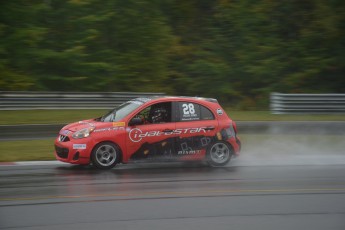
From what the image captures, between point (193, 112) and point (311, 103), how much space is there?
13.7 meters

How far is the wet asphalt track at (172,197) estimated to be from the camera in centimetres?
738

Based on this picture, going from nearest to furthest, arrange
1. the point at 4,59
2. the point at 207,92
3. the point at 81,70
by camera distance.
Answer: the point at 4,59 < the point at 81,70 < the point at 207,92

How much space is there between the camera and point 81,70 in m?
28.2

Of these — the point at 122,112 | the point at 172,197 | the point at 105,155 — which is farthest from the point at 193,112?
the point at 172,197

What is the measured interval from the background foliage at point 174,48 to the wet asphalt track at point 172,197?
54.2 ft

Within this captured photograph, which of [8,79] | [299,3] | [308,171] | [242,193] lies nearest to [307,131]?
[308,171]

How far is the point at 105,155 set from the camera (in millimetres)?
11492

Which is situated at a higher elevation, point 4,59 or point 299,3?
point 299,3

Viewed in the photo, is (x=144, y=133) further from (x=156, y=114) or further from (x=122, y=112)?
(x=122, y=112)

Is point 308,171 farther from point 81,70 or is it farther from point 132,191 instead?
point 81,70

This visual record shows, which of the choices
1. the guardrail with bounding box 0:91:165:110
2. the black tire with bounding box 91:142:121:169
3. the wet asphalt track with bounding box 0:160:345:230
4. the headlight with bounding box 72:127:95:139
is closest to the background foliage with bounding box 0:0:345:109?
the guardrail with bounding box 0:91:165:110

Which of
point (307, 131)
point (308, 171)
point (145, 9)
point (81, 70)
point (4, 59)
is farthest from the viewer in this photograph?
point (145, 9)

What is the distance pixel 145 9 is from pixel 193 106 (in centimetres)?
1870

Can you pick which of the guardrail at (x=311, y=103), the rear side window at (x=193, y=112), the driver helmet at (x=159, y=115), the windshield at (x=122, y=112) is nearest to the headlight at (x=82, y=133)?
the windshield at (x=122, y=112)
